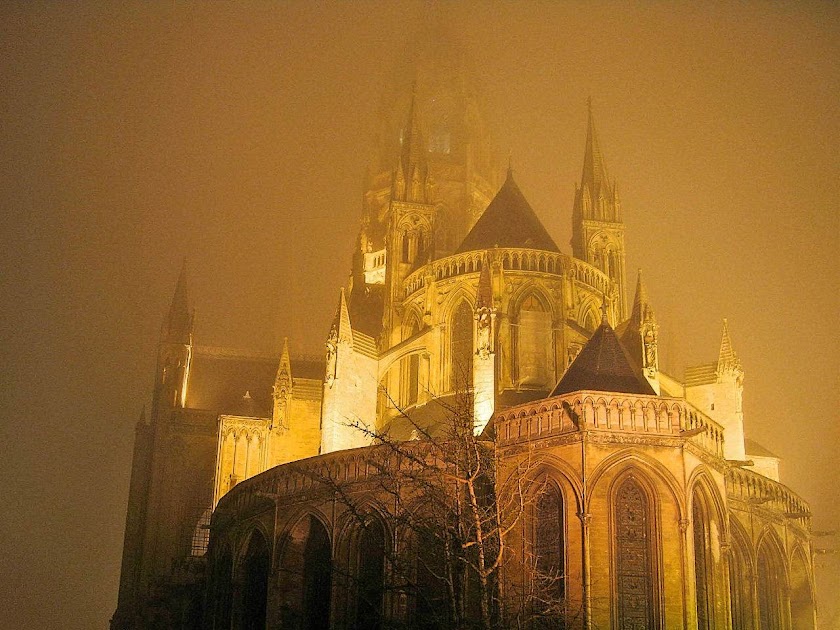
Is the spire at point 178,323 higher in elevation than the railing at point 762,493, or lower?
higher

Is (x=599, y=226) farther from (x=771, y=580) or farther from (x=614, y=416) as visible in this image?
(x=614, y=416)

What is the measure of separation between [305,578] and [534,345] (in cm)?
1577

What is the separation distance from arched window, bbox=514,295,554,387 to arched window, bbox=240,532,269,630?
44.1 ft

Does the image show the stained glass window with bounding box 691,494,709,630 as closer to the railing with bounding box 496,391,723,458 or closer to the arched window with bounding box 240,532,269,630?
the railing with bounding box 496,391,723,458

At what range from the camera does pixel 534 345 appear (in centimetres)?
4922

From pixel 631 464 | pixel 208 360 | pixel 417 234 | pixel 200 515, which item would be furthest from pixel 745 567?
pixel 208 360

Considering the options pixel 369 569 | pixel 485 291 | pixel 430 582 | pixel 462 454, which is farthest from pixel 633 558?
pixel 485 291

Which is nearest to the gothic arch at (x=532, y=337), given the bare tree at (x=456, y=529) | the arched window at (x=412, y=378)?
the arched window at (x=412, y=378)

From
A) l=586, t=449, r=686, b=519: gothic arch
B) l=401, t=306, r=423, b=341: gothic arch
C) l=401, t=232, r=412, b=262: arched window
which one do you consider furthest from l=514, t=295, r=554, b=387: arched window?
l=586, t=449, r=686, b=519: gothic arch

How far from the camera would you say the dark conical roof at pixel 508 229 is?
51594mm

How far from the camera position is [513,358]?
48844mm

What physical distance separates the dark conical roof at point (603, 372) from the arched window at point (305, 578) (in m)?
9.85

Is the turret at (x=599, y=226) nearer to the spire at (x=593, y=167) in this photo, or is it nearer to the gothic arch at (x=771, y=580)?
the spire at (x=593, y=167)

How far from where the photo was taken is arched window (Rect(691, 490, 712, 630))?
30.2 meters
